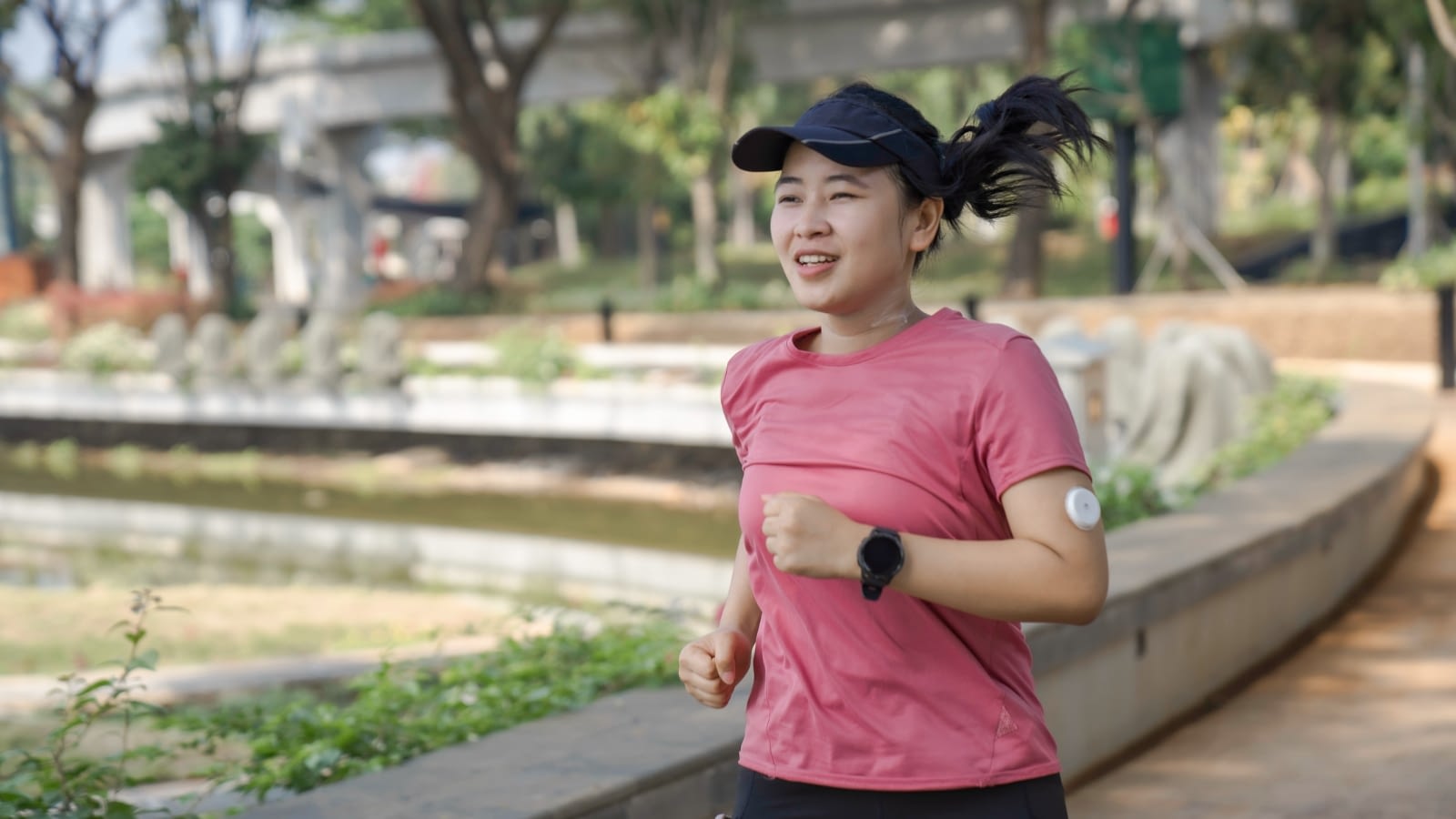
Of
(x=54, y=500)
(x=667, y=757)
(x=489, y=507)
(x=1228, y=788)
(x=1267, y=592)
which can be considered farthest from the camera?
(x=54, y=500)

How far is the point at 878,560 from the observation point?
188 centimetres

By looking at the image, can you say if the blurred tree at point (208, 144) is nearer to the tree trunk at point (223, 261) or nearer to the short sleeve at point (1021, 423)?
the tree trunk at point (223, 261)

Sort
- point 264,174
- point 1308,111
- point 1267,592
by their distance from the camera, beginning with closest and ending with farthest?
point 1267,592, point 1308,111, point 264,174

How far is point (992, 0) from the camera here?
1158 inches

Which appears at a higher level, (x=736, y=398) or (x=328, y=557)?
(x=736, y=398)

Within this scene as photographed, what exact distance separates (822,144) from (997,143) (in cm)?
27

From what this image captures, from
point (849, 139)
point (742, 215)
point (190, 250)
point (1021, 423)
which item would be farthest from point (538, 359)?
point (190, 250)

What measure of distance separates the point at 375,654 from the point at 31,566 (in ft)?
22.0

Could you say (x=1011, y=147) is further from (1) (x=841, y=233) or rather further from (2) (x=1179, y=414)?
(2) (x=1179, y=414)

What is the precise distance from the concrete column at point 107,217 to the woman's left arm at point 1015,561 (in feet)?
151

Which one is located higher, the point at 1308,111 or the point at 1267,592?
the point at 1308,111

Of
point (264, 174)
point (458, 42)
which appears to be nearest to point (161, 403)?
point (458, 42)

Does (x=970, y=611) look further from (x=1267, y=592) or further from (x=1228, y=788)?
(x=1267, y=592)

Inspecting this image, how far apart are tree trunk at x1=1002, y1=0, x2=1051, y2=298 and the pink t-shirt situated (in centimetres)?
2290
